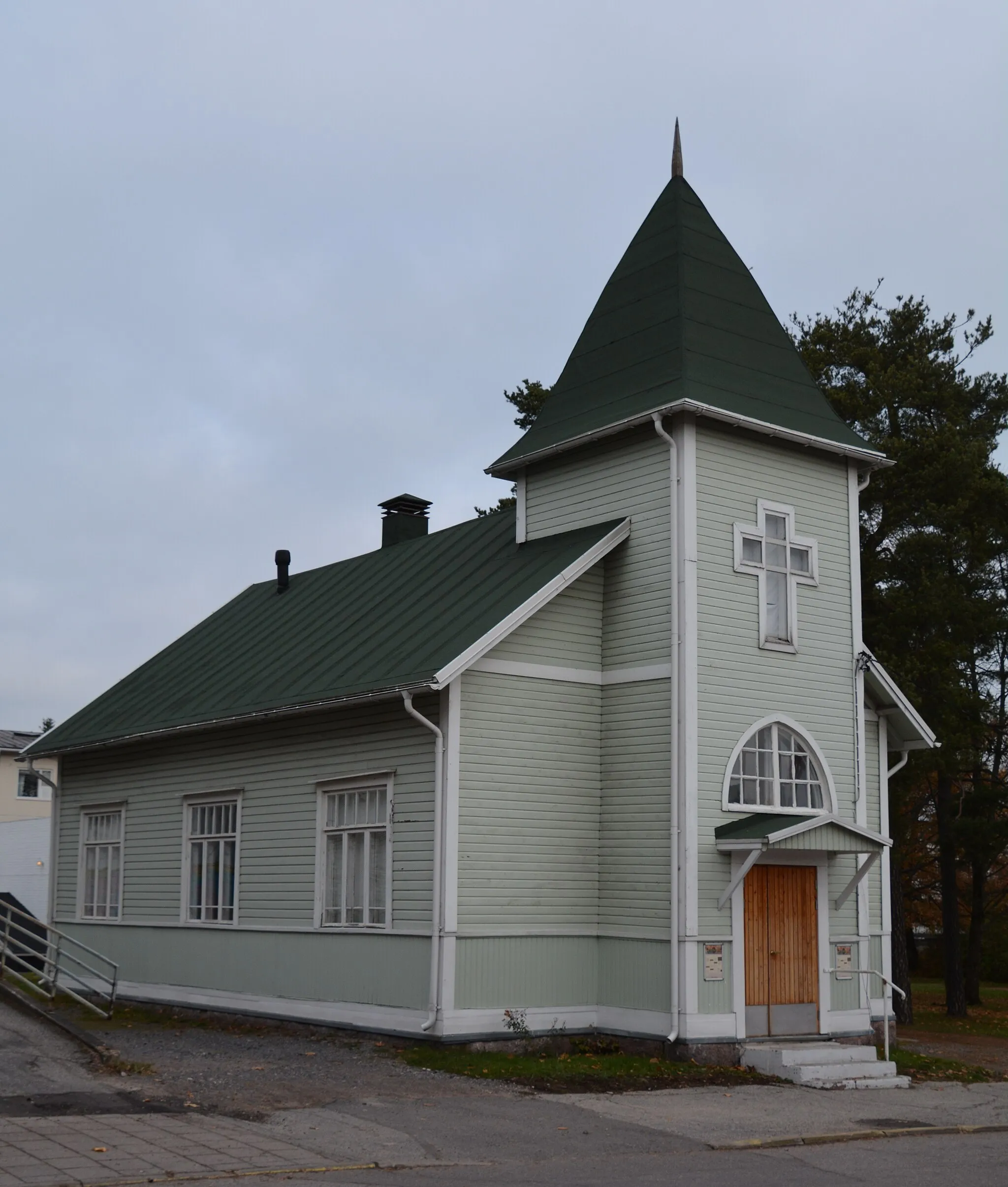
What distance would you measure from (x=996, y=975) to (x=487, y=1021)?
3242cm

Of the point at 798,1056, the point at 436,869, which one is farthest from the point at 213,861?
the point at 798,1056

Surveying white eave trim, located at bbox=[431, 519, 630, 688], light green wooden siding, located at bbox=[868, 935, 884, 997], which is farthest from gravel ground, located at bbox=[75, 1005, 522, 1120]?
light green wooden siding, located at bbox=[868, 935, 884, 997]

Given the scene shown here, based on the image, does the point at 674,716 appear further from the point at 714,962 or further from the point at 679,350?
the point at 679,350

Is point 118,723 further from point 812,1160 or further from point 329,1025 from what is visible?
point 812,1160

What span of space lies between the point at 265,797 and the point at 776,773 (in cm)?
690

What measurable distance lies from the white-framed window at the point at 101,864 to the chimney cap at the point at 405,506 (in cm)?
689

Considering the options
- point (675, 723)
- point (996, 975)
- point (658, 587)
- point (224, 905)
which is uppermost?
point (658, 587)

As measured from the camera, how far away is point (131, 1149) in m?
10.2

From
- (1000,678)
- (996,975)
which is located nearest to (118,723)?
(1000,678)

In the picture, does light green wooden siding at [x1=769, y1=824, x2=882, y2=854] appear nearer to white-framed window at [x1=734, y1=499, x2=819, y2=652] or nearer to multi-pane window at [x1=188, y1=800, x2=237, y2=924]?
white-framed window at [x1=734, y1=499, x2=819, y2=652]

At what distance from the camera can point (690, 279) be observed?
1905 cm

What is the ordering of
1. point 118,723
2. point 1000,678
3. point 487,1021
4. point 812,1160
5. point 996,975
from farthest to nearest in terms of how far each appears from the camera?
point 996,975
point 1000,678
point 118,723
point 487,1021
point 812,1160

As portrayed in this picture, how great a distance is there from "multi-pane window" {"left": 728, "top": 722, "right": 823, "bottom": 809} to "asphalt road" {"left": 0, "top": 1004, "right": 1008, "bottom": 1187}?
3487mm

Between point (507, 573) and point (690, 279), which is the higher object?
point (690, 279)
